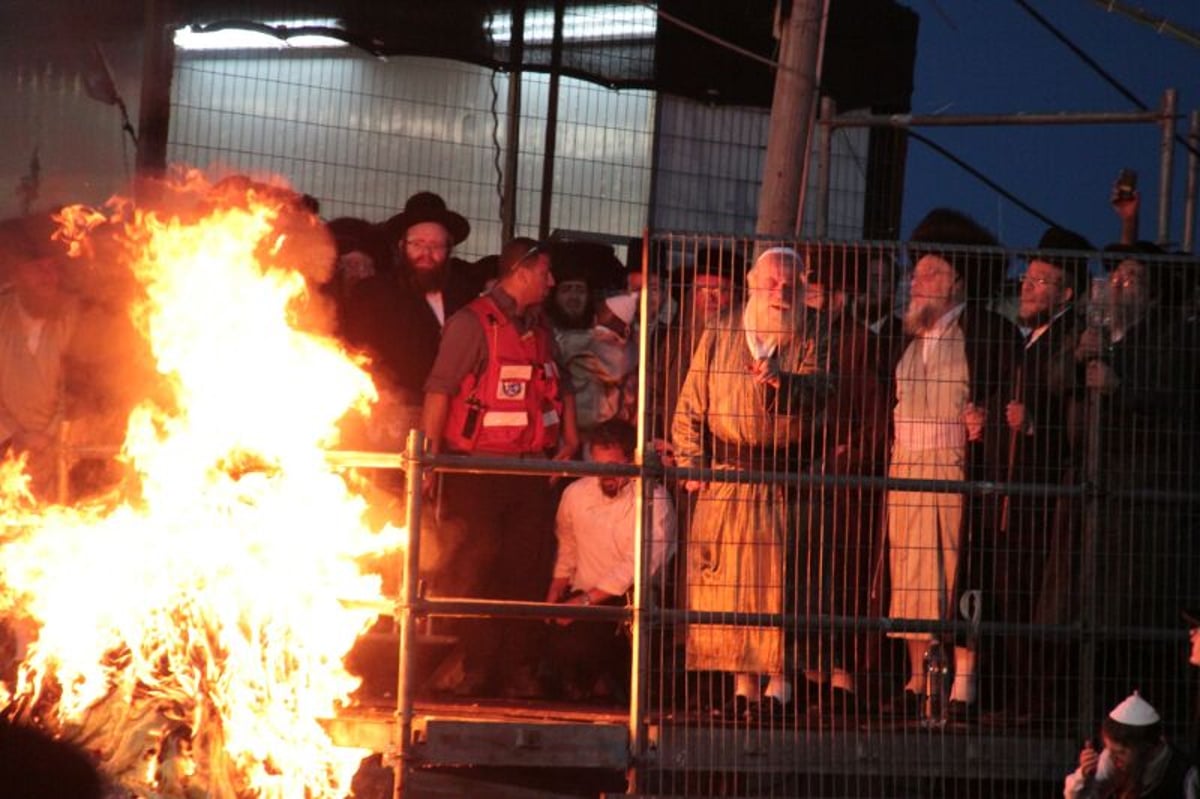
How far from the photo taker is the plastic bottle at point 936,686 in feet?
30.4

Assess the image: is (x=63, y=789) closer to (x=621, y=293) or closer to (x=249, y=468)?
(x=249, y=468)

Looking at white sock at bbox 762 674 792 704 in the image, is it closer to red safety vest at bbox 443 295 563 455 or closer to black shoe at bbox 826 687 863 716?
black shoe at bbox 826 687 863 716

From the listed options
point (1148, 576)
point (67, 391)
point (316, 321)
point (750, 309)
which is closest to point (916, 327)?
point (750, 309)

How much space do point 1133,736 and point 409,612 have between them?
124 inches

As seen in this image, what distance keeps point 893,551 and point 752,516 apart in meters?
0.71

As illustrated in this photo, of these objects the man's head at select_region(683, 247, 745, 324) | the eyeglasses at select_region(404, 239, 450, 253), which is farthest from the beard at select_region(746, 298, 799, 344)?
the eyeglasses at select_region(404, 239, 450, 253)

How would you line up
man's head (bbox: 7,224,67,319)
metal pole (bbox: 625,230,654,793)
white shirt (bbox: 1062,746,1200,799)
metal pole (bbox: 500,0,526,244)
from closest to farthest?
white shirt (bbox: 1062,746,1200,799)
metal pole (bbox: 625,230,654,793)
man's head (bbox: 7,224,67,319)
metal pole (bbox: 500,0,526,244)

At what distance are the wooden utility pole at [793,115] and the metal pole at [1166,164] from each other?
3125 mm

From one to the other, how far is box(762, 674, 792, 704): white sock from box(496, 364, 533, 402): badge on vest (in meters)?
1.96

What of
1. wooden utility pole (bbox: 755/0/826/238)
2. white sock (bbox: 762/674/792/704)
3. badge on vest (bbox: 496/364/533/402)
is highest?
wooden utility pole (bbox: 755/0/826/238)

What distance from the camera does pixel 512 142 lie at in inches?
559

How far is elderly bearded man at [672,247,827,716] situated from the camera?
9.17 meters

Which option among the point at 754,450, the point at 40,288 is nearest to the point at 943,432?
the point at 754,450

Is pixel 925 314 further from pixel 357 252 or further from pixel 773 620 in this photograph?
pixel 357 252
